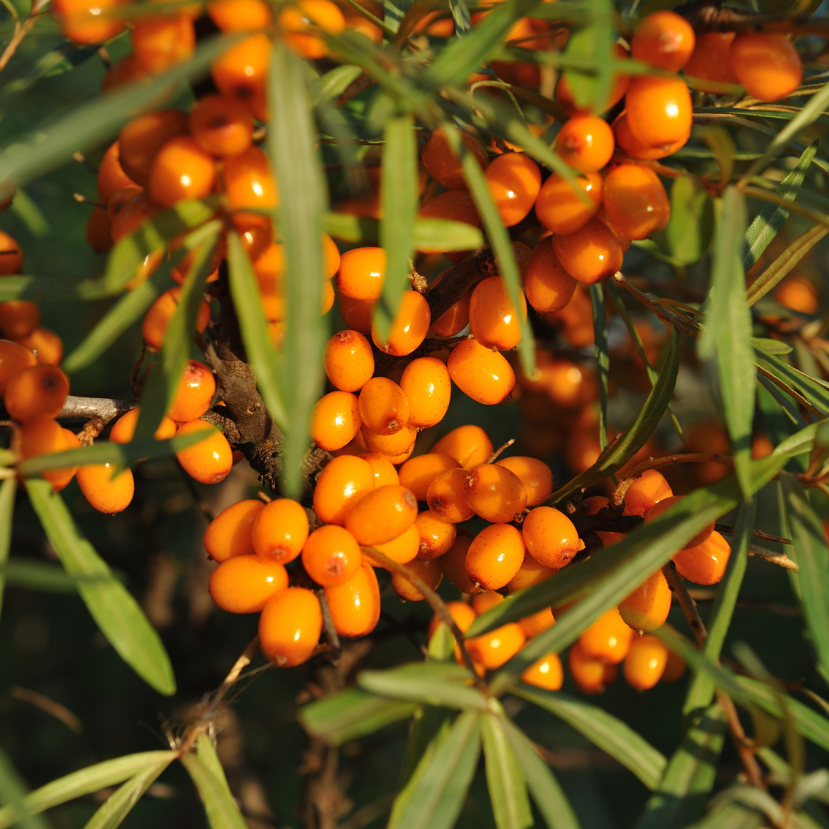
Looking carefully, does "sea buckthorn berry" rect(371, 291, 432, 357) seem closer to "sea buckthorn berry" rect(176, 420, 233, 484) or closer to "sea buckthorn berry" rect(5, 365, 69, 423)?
"sea buckthorn berry" rect(176, 420, 233, 484)

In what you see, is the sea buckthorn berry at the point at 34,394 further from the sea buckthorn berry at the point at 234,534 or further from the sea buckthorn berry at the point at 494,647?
the sea buckthorn berry at the point at 494,647

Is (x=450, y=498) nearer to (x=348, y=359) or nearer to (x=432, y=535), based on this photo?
(x=432, y=535)

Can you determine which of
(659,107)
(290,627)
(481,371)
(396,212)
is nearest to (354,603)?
(290,627)

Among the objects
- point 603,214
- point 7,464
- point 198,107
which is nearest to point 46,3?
point 198,107

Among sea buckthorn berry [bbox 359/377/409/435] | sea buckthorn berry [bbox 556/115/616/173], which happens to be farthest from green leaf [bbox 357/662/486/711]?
sea buckthorn berry [bbox 556/115/616/173]

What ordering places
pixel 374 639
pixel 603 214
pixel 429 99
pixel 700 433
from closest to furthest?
pixel 429 99 → pixel 603 214 → pixel 374 639 → pixel 700 433

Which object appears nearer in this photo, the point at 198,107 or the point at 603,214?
the point at 198,107

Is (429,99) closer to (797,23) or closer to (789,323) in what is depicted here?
(797,23)

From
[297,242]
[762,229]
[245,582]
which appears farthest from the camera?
[762,229]
